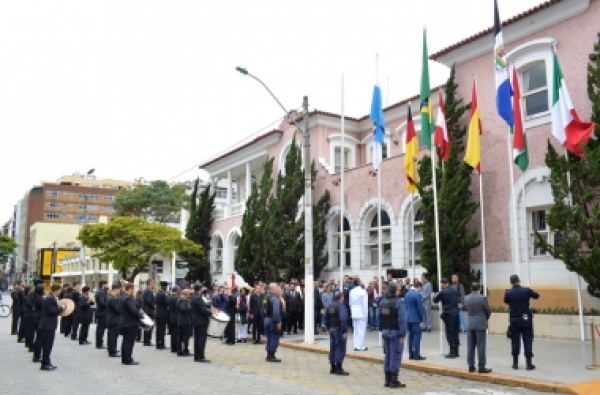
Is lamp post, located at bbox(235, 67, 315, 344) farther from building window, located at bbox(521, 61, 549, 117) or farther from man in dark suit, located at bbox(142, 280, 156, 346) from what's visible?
building window, located at bbox(521, 61, 549, 117)

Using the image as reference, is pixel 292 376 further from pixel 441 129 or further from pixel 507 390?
pixel 441 129

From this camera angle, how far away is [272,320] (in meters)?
13.9

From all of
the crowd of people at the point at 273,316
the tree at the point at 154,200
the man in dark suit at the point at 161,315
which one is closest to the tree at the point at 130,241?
the crowd of people at the point at 273,316

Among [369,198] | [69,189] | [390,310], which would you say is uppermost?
[69,189]

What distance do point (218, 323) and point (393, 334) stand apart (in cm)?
722

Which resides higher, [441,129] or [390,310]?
[441,129]

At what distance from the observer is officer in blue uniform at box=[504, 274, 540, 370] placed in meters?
11.8

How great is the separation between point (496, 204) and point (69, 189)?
10584 centimetres

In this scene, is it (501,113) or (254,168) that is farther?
(254,168)

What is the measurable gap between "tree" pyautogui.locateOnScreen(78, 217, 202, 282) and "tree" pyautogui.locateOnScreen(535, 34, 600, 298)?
76.4 ft

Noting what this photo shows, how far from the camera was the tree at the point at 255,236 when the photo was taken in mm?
29125

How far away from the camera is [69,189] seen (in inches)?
4412

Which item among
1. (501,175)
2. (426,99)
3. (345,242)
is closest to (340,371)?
(426,99)

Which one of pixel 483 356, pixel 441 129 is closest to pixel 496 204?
pixel 441 129
